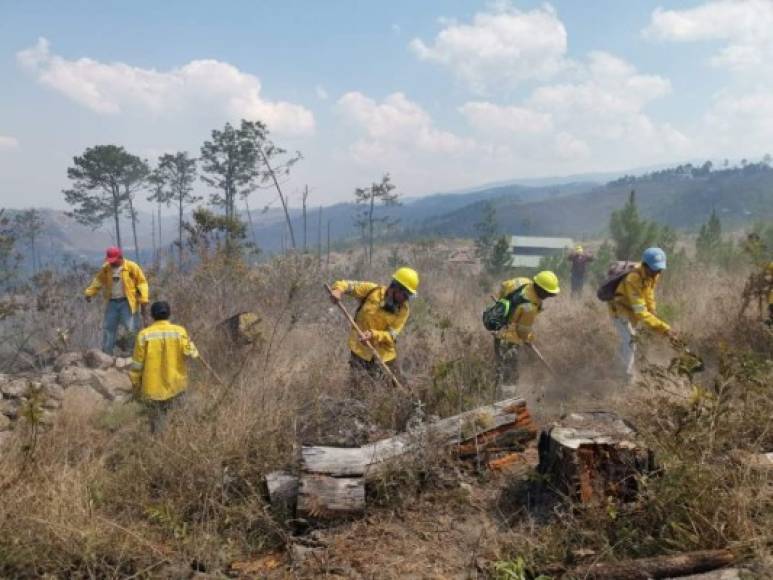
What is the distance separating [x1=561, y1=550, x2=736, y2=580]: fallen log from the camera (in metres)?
2.48

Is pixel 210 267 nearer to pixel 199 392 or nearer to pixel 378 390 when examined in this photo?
pixel 199 392

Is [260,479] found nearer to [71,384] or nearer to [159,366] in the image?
[159,366]

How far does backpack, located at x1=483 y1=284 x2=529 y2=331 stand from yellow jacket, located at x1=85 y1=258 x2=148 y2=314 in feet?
15.5

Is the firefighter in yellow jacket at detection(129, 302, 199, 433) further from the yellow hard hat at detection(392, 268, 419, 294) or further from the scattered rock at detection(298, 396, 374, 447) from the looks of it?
the yellow hard hat at detection(392, 268, 419, 294)

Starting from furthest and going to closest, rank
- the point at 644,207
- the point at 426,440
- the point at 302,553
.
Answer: the point at 644,207 → the point at 426,440 → the point at 302,553

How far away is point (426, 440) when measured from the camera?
143 inches

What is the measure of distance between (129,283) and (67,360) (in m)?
1.23

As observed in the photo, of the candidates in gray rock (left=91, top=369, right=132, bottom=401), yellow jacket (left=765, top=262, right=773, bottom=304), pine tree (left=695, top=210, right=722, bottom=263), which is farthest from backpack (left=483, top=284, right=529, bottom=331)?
pine tree (left=695, top=210, right=722, bottom=263)

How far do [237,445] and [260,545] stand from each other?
71 cm

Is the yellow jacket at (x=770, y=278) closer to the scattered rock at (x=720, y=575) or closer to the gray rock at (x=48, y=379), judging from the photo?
the scattered rock at (x=720, y=575)

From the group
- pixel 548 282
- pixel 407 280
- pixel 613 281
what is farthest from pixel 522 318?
pixel 407 280

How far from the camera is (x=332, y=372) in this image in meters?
5.36

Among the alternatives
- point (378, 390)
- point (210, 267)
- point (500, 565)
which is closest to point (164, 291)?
point (210, 267)

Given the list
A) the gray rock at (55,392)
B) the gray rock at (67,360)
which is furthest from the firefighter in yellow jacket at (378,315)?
the gray rock at (67,360)
